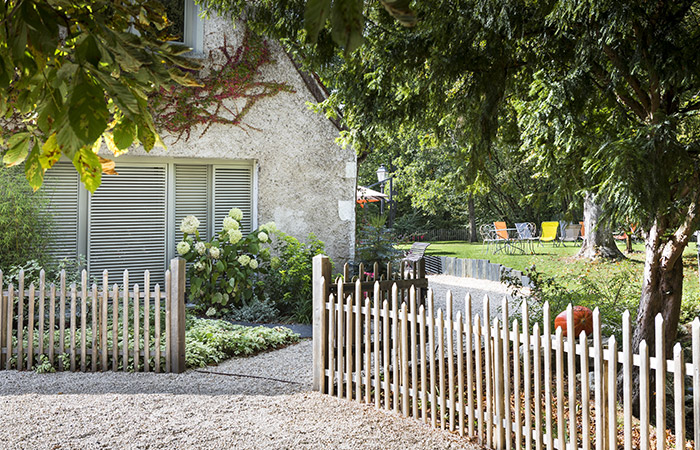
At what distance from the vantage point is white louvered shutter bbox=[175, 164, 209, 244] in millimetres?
9109

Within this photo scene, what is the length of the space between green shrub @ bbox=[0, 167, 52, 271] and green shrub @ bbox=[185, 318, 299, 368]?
252 cm

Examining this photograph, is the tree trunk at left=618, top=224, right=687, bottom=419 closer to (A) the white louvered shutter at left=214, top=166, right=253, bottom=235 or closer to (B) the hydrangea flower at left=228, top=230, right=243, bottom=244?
(B) the hydrangea flower at left=228, top=230, right=243, bottom=244

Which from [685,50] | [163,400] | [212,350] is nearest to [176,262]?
[212,350]

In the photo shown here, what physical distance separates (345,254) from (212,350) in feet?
12.9

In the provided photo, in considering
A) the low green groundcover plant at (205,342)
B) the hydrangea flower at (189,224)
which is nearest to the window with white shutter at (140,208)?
the hydrangea flower at (189,224)

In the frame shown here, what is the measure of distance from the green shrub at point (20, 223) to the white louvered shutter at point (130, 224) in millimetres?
753

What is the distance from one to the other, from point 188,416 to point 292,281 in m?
4.13

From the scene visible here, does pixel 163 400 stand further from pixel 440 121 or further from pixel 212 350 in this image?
pixel 440 121

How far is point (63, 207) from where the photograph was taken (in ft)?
27.9

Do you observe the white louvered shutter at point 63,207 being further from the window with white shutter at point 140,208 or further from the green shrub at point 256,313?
the green shrub at point 256,313

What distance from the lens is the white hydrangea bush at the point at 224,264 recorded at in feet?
26.3

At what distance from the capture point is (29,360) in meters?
5.80

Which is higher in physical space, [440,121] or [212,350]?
[440,121]

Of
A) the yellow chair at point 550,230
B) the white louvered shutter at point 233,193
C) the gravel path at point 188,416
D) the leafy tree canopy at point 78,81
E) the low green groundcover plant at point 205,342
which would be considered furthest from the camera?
the yellow chair at point 550,230
